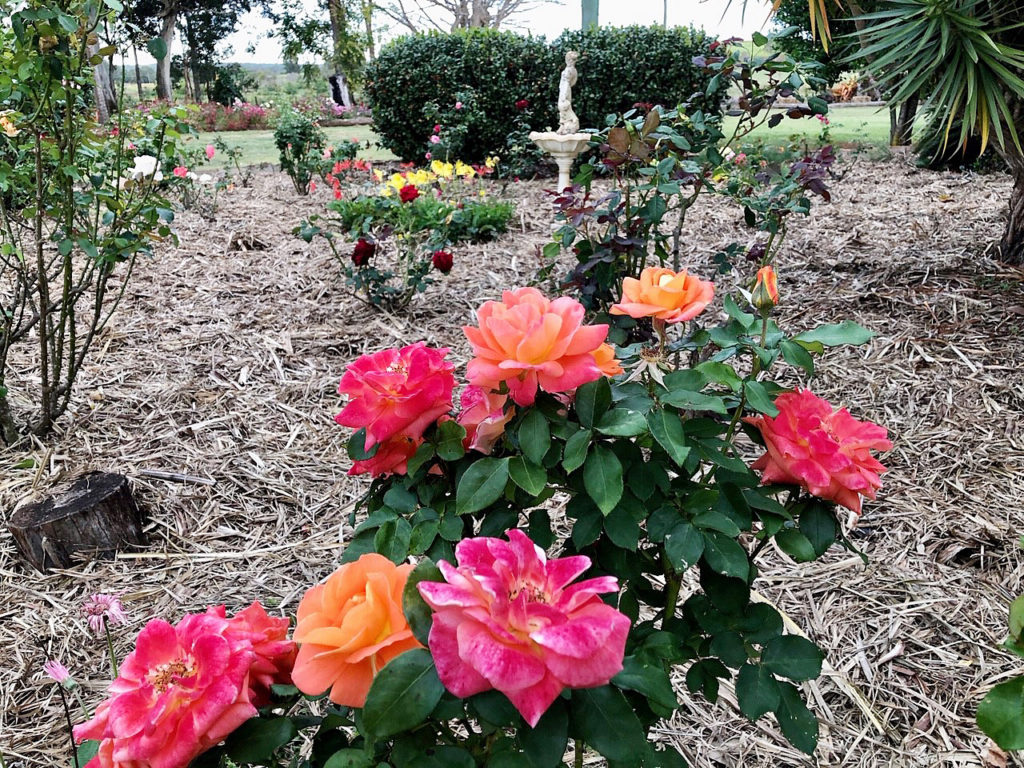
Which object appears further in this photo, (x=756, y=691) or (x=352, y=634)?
(x=756, y=691)

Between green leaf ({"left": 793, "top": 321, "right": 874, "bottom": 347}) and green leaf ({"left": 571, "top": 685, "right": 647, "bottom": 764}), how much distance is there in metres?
0.42

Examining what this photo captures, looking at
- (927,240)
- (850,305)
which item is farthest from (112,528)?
(927,240)

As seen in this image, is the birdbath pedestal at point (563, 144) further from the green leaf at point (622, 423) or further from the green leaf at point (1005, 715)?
the green leaf at point (1005, 715)

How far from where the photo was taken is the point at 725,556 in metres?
0.71

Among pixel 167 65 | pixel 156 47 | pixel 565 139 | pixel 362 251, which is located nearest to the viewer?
pixel 156 47

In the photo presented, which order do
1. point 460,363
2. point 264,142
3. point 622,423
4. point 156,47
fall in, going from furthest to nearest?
1. point 264,142
2. point 460,363
3. point 156,47
4. point 622,423

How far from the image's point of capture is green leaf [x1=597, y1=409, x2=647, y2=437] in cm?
67

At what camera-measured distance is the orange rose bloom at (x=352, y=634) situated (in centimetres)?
56

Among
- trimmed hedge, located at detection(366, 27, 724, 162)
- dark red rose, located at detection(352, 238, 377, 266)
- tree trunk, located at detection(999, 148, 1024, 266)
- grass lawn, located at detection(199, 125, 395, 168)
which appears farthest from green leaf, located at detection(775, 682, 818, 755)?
grass lawn, located at detection(199, 125, 395, 168)

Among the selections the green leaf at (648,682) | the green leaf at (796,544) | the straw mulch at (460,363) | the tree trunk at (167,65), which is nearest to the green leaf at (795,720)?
the green leaf at (796,544)

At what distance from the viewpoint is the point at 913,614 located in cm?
164

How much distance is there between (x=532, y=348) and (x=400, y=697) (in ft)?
1.03

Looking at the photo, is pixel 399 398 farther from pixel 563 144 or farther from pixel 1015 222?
pixel 563 144

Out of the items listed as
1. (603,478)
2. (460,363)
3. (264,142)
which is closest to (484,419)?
(603,478)
